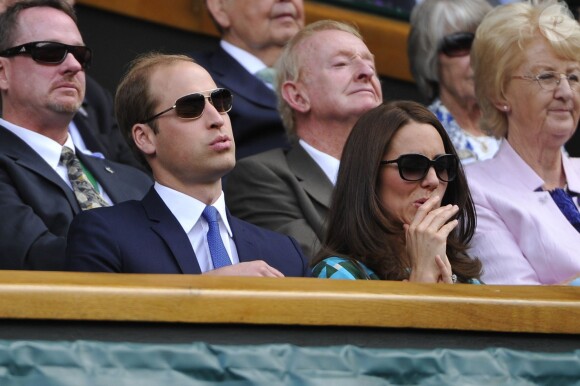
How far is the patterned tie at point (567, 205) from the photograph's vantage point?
4164 mm

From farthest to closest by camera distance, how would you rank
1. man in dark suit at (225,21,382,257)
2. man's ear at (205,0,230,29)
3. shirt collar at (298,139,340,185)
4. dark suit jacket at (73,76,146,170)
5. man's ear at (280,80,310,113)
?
man's ear at (205,0,230,29)
dark suit jacket at (73,76,146,170)
man's ear at (280,80,310,113)
shirt collar at (298,139,340,185)
man in dark suit at (225,21,382,257)

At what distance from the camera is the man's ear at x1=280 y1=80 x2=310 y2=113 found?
15.3 feet

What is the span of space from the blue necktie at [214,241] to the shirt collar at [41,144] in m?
0.79

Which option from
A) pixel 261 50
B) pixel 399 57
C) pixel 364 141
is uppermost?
pixel 364 141

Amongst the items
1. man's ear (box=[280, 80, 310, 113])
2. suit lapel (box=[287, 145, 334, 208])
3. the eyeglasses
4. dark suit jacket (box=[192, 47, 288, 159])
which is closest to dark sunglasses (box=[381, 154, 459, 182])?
suit lapel (box=[287, 145, 334, 208])

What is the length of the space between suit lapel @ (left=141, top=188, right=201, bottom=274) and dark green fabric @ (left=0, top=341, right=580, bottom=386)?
0.79 m

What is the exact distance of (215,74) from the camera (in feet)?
16.8

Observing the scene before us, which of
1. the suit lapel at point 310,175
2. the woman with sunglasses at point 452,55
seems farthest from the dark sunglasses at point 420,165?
the woman with sunglasses at point 452,55

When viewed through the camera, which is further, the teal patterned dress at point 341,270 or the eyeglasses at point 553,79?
the eyeglasses at point 553,79

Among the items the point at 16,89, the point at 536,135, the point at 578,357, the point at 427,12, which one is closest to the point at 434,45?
the point at 427,12

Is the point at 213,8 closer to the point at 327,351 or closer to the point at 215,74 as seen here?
the point at 215,74

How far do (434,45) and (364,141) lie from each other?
2036mm

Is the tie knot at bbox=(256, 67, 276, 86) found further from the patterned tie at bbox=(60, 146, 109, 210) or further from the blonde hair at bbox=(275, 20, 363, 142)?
the patterned tie at bbox=(60, 146, 109, 210)

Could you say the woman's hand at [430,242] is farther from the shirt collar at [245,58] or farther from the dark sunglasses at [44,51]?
the shirt collar at [245,58]
